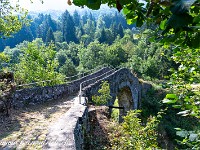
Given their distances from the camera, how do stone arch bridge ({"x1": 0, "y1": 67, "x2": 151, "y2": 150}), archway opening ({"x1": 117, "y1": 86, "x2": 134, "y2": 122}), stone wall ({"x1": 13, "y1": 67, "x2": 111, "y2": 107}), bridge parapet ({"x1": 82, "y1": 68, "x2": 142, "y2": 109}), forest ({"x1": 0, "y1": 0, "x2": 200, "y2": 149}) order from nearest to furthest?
forest ({"x1": 0, "y1": 0, "x2": 200, "y2": 149})
stone arch bridge ({"x1": 0, "y1": 67, "x2": 151, "y2": 150})
stone wall ({"x1": 13, "y1": 67, "x2": 111, "y2": 107})
bridge parapet ({"x1": 82, "y1": 68, "x2": 142, "y2": 109})
archway opening ({"x1": 117, "y1": 86, "x2": 134, "y2": 122})

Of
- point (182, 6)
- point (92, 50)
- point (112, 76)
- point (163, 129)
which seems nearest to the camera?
point (182, 6)

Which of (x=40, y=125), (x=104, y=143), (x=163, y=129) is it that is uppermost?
(x=40, y=125)

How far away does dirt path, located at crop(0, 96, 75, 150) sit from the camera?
6.69m

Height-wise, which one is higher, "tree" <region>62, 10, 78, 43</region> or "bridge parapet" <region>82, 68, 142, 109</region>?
"tree" <region>62, 10, 78, 43</region>

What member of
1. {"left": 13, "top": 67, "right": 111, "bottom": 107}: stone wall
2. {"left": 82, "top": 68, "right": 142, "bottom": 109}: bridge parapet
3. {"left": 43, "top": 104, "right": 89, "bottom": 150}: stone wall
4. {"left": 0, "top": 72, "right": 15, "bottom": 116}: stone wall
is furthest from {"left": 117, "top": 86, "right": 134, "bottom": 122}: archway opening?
{"left": 43, "top": 104, "right": 89, "bottom": 150}: stone wall

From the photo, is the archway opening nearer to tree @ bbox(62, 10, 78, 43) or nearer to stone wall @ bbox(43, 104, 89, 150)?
stone wall @ bbox(43, 104, 89, 150)

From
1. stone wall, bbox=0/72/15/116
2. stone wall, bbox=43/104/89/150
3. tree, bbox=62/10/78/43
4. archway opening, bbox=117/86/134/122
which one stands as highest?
tree, bbox=62/10/78/43

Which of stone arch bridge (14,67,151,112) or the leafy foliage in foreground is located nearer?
the leafy foliage in foreground

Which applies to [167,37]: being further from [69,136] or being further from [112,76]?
[112,76]

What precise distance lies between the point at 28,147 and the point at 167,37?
564 cm

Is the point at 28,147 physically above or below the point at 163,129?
above

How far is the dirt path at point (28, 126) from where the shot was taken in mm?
6695

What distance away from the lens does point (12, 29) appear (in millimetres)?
13000

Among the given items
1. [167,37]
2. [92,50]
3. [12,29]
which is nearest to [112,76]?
[12,29]
